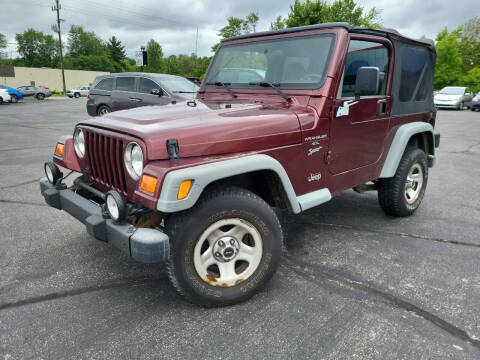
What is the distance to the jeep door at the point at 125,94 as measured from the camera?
10.8 m

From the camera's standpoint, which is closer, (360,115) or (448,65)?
(360,115)

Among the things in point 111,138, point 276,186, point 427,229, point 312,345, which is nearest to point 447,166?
point 427,229

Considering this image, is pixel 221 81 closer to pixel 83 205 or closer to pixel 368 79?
pixel 368 79

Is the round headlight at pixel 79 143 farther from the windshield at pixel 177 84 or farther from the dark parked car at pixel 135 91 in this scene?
the windshield at pixel 177 84

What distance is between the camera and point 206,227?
2.41 meters

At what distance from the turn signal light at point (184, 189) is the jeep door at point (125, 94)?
29.4ft

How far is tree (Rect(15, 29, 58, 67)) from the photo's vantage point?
91.4m

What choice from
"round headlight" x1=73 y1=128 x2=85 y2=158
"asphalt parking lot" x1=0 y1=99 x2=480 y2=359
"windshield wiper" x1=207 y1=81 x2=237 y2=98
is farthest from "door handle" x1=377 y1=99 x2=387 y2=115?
"round headlight" x1=73 y1=128 x2=85 y2=158

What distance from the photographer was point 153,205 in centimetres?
219

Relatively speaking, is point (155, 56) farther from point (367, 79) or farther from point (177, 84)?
point (367, 79)

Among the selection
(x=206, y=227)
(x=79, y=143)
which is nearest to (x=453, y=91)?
(x=79, y=143)

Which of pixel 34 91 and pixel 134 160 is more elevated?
pixel 134 160

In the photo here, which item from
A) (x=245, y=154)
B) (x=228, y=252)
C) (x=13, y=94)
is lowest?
(x=13, y=94)

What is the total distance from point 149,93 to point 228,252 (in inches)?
333
